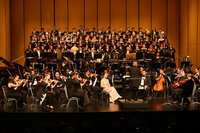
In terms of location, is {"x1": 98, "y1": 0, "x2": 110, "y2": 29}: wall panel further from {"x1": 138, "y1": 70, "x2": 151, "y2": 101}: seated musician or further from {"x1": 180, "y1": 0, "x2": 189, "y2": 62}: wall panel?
{"x1": 138, "y1": 70, "x2": 151, "y2": 101}: seated musician

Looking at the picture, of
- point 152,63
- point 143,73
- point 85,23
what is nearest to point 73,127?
point 143,73

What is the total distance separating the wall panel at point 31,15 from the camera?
15531 millimetres

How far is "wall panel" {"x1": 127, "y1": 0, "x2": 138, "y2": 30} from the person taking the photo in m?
16.0

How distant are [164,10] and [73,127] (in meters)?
12.9

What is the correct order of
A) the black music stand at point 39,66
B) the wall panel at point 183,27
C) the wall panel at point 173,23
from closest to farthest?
the black music stand at point 39,66, the wall panel at point 183,27, the wall panel at point 173,23

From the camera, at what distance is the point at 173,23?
1590cm

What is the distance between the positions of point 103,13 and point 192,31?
5185 mm

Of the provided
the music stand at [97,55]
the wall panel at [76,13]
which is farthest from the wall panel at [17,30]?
the music stand at [97,55]

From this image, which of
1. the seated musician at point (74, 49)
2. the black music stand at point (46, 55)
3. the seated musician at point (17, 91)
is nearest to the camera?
the seated musician at point (17, 91)

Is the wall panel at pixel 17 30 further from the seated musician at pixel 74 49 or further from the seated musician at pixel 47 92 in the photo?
the seated musician at pixel 47 92

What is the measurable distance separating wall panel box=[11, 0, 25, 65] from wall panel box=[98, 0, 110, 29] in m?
4.37

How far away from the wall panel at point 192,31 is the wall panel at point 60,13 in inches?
268

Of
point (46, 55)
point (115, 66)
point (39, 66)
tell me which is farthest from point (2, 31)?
point (115, 66)

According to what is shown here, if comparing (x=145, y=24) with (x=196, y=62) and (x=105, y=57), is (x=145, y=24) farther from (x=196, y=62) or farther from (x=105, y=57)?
(x=105, y=57)
